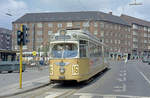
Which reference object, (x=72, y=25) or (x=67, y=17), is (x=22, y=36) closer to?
(x=72, y=25)

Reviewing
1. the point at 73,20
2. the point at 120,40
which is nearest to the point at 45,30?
the point at 73,20

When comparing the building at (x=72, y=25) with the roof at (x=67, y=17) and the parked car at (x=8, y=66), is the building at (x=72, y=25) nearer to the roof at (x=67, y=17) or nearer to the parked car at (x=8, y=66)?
the roof at (x=67, y=17)

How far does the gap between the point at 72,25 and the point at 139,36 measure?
36.2 metres

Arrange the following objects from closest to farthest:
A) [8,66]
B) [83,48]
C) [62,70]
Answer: [62,70]
[83,48]
[8,66]

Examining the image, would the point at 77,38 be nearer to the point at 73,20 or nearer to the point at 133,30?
the point at 73,20

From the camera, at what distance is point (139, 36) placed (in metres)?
115

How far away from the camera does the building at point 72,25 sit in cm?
9319

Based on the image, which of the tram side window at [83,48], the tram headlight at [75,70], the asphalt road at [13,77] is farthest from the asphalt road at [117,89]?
the asphalt road at [13,77]

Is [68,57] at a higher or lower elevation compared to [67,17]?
lower

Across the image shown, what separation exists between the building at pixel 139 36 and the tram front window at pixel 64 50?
97.7m

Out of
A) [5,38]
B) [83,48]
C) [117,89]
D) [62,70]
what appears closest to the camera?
[117,89]

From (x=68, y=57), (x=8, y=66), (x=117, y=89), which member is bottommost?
(x=117, y=89)

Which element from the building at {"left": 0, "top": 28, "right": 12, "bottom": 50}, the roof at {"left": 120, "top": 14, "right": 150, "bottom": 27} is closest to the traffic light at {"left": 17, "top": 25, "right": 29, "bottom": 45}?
the roof at {"left": 120, "top": 14, "right": 150, "bottom": 27}

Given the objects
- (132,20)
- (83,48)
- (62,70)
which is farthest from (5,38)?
(62,70)
